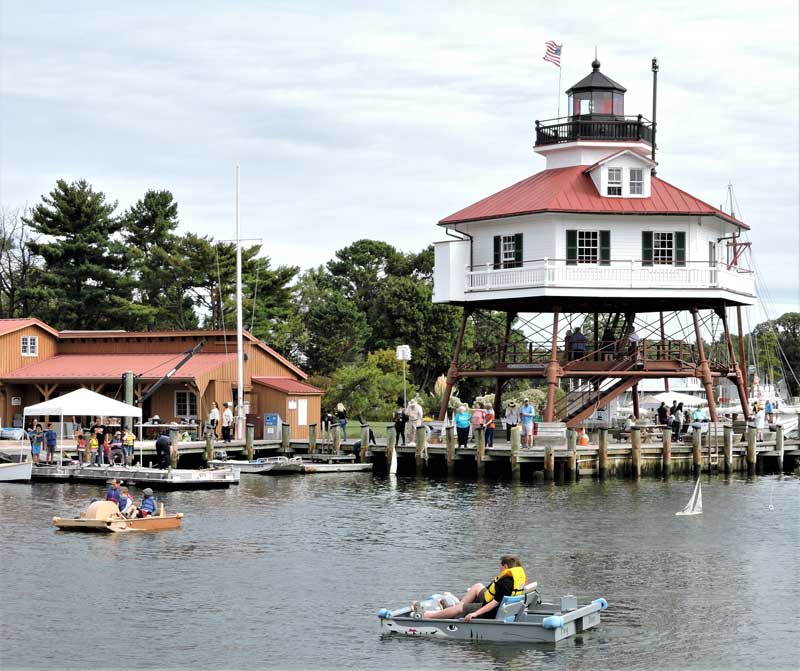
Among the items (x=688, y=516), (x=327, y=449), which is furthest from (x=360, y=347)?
(x=688, y=516)

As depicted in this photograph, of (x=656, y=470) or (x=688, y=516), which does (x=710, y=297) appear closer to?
(x=656, y=470)

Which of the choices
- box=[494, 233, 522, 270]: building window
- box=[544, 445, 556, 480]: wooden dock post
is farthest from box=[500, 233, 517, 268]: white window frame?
box=[544, 445, 556, 480]: wooden dock post

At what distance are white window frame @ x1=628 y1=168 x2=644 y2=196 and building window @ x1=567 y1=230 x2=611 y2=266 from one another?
8.23 ft

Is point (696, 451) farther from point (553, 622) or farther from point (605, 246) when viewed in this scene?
point (553, 622)

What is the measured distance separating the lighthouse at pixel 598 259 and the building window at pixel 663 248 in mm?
46

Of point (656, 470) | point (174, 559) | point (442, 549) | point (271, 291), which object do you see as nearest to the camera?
point (174, 559)

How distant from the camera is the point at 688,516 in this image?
39531 mm

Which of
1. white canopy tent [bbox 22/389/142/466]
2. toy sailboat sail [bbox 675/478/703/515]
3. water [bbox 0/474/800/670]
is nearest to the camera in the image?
water [bbox 0/474/800/670]

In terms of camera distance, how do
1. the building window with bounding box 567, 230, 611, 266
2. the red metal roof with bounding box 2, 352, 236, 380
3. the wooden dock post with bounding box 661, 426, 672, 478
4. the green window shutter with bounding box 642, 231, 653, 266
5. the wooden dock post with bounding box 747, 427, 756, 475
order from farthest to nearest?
1. the red metal roof with bounding box 2, 352, 236, 380
2. the green window shutter with bounding box 642, 231, 653, 266
3. the building window with bounding box 567, 230, 611, 266
4. the wooden dock post with bounding box 747, 427, 756, 475
5. the wooden dock post with bounding box 661, 426, 672, 478

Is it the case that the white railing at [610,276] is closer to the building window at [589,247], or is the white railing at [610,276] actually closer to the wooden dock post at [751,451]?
the building window at [589,247]

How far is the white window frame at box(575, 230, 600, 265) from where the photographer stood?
54188 mm

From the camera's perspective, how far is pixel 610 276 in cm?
5331

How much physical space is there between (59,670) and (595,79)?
41654mm

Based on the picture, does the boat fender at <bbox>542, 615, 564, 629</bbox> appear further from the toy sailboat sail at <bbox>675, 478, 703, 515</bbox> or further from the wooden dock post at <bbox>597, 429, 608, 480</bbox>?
the wooden dock post at <bbox>597, 429, 608, 480</bbox>
